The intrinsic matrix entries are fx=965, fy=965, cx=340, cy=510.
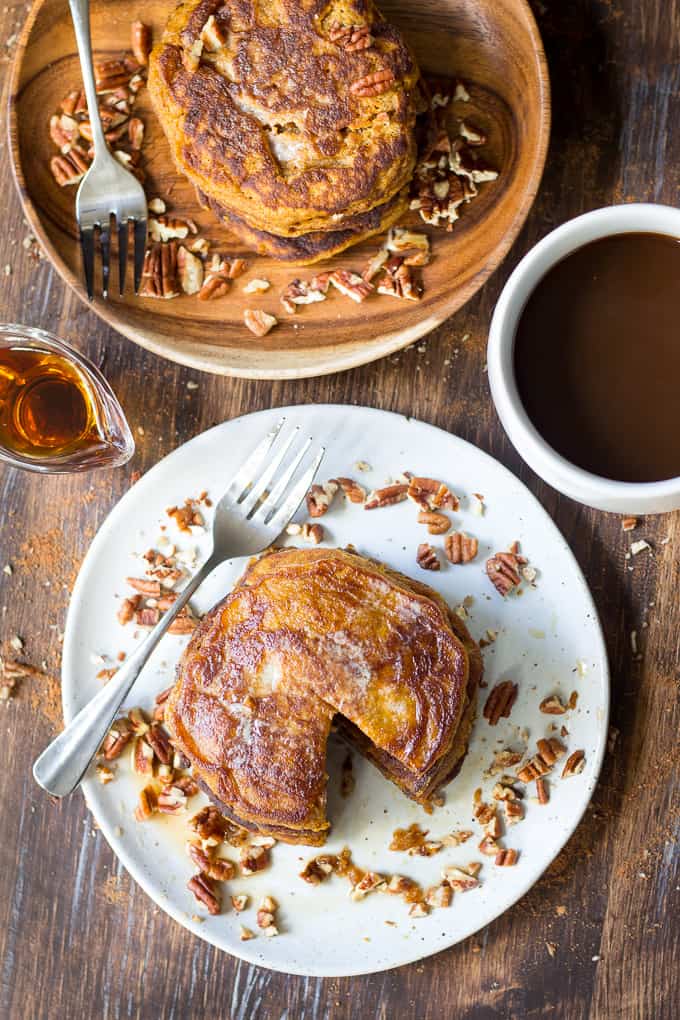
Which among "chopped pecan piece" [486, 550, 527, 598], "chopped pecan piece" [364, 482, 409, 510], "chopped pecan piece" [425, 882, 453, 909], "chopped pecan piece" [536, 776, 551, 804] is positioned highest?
"chopped pecan piece" [364, 482, 409, 510]

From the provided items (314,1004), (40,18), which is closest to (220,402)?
(40,18)

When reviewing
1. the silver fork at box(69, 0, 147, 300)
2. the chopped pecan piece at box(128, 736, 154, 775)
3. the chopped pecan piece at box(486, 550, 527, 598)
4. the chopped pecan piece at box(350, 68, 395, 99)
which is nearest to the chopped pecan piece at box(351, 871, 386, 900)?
the chopped pecan piece at box(128, 736, 154, 775)

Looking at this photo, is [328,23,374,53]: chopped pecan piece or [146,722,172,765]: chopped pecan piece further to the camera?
[146,722,172,765]: chopped pecan piece

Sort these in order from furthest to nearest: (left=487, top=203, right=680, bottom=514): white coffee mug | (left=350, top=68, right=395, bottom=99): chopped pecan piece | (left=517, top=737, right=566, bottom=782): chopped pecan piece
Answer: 1. (left=517, top=737, right=566, bottom=782): chopped pecan piece
2. (left=350, top=68, right=395, bottom=99): chopped pecan piece
3. (left=487, top=203, right=680, bottom=514): white coffee mug

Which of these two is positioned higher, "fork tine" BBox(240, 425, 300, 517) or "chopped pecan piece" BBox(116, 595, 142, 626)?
"fork tine" BBox(240, 425, 300, 517)

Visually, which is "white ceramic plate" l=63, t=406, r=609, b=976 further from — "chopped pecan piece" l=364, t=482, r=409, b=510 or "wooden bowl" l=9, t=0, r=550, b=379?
"wooden bowl" l=9, t=0, r=550, b=379

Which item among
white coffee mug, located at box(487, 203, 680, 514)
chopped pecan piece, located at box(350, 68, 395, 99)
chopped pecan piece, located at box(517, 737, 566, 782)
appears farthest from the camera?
chopped pecan piece, located at box(517, 737, 566, 782)

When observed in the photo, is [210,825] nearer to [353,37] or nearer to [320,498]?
[320,498]

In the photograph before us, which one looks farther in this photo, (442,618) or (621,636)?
(621,636)

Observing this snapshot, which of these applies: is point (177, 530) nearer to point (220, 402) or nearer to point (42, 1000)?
point (220, 402)
